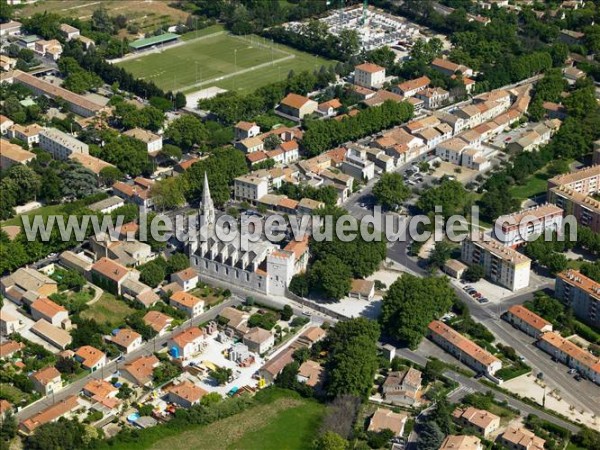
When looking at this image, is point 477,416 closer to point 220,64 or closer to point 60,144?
point 60,144

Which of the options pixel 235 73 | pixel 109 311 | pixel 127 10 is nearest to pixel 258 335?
pixel 109 311

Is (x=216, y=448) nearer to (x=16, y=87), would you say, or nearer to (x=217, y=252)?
(x=217, y=252)

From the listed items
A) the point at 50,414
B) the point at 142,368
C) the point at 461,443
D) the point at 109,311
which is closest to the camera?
the point at 461,443

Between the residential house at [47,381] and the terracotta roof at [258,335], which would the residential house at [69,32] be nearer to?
the terracotta roof at [258,335]

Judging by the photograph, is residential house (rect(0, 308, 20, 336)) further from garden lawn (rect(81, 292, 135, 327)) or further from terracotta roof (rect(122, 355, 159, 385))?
terracotta roof (rect(122, 355, 159, 385))

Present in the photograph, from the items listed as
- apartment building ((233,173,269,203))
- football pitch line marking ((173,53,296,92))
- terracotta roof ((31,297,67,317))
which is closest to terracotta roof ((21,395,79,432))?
terracotta roof ((31,297,67,317))
